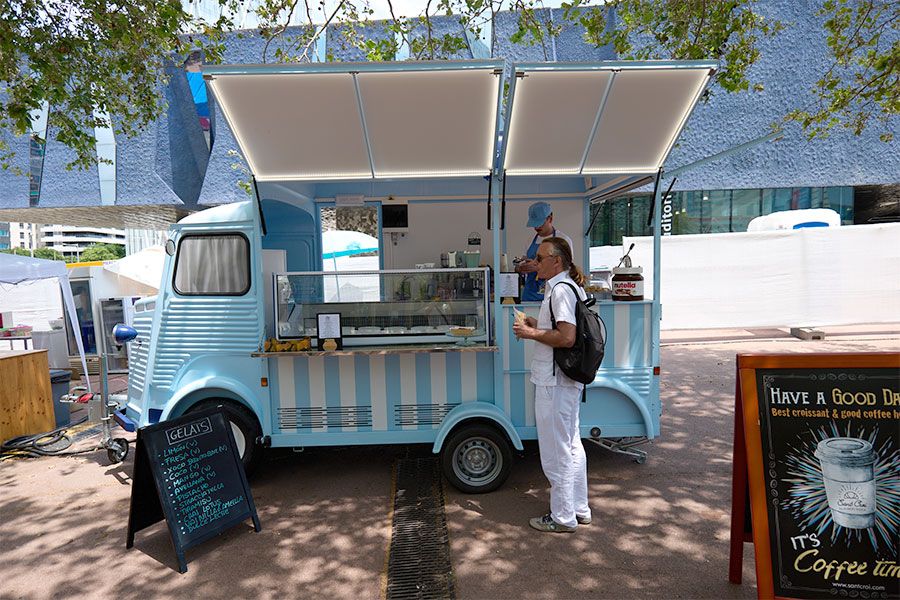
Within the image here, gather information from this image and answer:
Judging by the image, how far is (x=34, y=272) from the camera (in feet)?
28.3

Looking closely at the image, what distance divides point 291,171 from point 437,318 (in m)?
1.64

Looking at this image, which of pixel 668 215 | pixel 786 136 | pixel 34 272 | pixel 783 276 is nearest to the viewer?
pixel 34 272

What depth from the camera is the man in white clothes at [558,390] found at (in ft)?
11.3

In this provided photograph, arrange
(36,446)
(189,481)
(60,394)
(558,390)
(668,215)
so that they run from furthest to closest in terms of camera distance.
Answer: (668,215)
(60,394)
(36,446)
(189,481)
(558,390)

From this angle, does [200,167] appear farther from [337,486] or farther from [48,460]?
[337,486]

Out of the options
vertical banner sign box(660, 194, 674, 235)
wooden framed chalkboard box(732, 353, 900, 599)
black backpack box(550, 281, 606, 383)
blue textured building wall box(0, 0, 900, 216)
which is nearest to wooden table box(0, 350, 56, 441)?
black backpack box(550, 281, 606, 383)

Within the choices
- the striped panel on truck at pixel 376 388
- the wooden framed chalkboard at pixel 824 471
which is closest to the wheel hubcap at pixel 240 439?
the striped panel on truck at pixel 376 388

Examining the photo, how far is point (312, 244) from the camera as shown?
226 inches

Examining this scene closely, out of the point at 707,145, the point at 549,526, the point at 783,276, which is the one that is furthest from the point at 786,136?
the point at 549,526

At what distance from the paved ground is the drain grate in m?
0.08

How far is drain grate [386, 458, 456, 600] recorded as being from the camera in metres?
3.16

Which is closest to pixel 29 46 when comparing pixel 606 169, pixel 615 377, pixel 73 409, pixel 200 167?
pixel 73 409

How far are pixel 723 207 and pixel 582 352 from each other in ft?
54.5

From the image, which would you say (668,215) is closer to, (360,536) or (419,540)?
(419,540)
